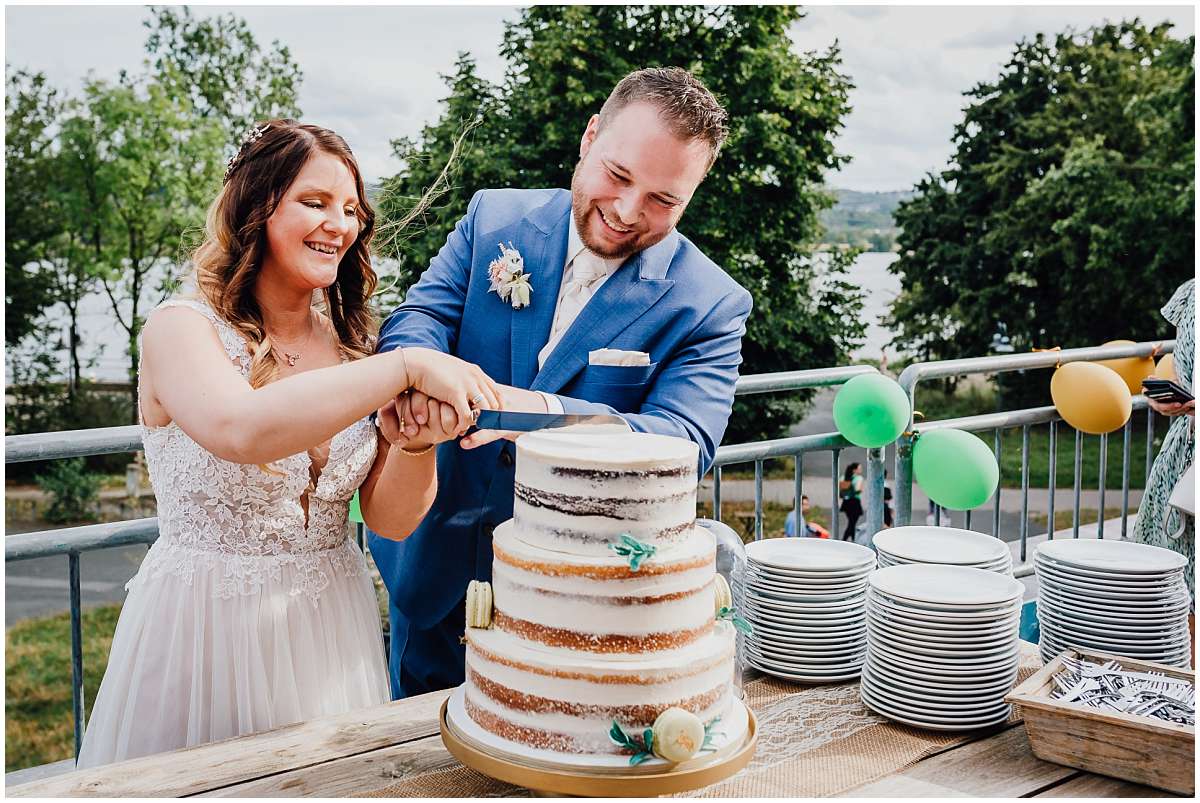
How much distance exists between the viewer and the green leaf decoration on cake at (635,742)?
5.71 ft

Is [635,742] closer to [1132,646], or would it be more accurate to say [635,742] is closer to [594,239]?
[594,239]

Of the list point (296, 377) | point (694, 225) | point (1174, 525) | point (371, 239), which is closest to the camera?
point (296, 377)

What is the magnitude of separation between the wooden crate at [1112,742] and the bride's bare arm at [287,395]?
50.4 inches

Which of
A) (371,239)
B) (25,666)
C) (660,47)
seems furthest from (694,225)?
(371,239)

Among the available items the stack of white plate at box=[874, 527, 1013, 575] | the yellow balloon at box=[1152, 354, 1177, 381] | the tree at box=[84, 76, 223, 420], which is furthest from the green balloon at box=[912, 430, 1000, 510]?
the tree at box=[84, 76, 223, 420]

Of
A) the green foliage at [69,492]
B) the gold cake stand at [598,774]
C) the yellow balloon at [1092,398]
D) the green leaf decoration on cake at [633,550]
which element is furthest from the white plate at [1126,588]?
Answer: the green foliage at [69,492]

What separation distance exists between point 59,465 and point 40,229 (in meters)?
5.06

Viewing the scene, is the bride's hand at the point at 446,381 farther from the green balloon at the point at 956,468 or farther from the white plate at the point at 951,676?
the green balloon at the point at 956,468

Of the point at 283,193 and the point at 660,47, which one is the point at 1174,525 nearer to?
the point at 283,193

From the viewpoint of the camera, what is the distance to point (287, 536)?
101 inches

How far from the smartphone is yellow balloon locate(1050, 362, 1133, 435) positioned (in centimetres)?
57

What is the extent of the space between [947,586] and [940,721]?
319 mm

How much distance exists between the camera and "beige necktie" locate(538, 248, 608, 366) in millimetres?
2777

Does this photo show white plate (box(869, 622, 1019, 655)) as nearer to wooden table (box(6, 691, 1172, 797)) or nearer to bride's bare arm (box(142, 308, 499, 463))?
wooden table (box(6, 691, 1172, 797))
